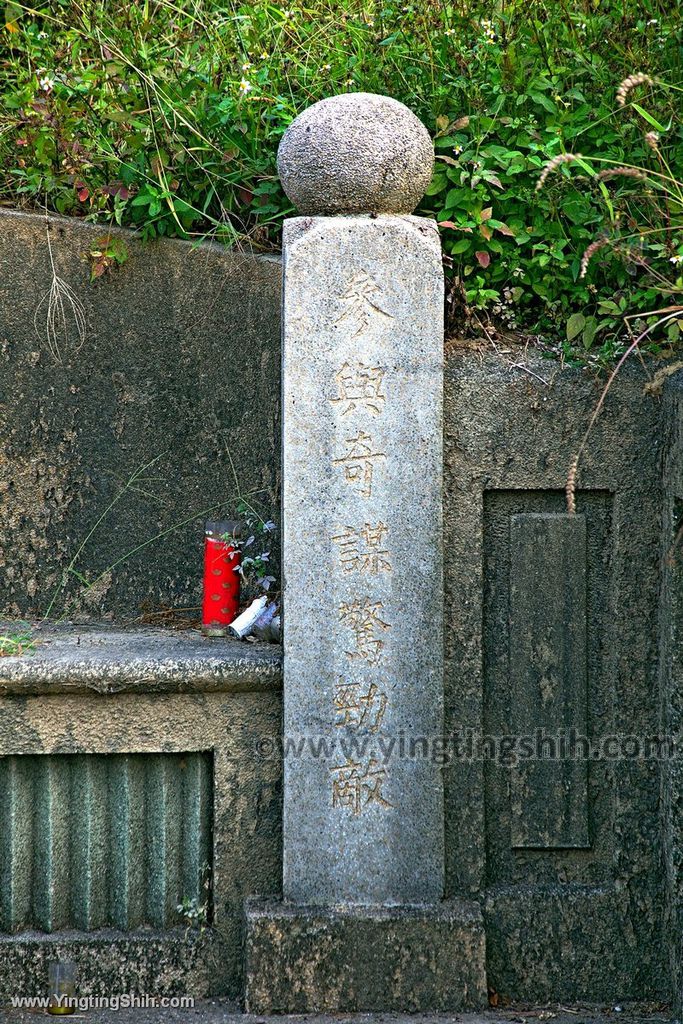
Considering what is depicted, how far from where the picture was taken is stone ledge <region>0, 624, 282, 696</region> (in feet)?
9.90

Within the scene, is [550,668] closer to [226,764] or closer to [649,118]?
[226,764]

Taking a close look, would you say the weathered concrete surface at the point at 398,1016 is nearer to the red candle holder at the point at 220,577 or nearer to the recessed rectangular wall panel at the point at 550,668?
the recessed rectangular wall panel at the point at 550,668

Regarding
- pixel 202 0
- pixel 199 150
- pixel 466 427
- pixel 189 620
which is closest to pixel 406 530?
pixel 466 427

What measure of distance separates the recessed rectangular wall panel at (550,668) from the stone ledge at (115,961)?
98 cm

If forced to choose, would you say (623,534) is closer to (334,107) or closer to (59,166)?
(334,107)

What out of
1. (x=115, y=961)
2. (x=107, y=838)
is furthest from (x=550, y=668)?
(x=115, y=961)

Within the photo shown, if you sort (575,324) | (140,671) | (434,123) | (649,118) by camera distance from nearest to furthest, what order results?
1. (649,118)
2. (140,671)
3. (575,324)
4. (434,123)

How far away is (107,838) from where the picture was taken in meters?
3.16

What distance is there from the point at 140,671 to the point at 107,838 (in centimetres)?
54

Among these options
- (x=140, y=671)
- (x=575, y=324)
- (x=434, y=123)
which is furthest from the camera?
(x=434, y=123)

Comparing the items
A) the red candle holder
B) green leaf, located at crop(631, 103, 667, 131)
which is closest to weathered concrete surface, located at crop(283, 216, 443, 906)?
the red candle holder

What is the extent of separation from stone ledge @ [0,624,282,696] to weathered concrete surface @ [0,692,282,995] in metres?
0.05

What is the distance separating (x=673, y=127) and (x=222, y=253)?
1468mm

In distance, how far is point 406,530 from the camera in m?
2.99
